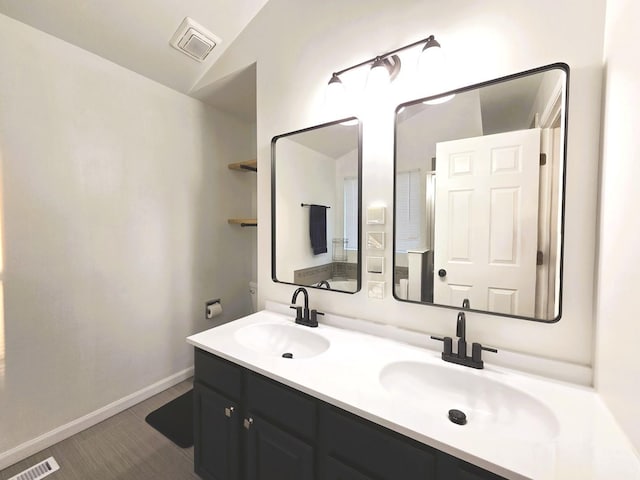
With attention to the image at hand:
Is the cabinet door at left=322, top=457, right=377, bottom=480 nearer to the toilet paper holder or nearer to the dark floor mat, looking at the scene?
the dark floor mat

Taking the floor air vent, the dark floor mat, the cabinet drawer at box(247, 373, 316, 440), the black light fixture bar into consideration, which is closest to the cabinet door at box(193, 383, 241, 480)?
the cabinet drawer at box(247, 373, 316, 440)

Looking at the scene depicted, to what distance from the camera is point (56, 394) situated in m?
1.68

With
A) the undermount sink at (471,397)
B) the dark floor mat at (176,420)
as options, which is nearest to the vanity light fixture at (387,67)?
the undermount sink at (471,397)

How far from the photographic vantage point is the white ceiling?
1.48m

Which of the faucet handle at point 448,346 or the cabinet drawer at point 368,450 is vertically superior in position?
the faucet handle at point 448,346

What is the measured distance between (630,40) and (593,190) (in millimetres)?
441

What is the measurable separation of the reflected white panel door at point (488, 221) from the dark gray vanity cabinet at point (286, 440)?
2.12 ft

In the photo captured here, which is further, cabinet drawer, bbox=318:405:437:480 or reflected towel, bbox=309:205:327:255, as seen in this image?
reflected towel, bbox=309:205:327:255

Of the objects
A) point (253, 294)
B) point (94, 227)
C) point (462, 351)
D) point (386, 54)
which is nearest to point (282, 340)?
point (462, 351)

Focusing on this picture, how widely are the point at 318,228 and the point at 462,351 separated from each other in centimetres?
97

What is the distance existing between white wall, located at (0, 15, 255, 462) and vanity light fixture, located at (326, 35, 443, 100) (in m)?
1.47

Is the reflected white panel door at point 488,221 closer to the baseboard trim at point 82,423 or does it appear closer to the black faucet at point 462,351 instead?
the black faucet at point 462,351

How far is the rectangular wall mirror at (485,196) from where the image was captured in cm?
102

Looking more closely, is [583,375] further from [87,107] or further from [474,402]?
[87,107]
